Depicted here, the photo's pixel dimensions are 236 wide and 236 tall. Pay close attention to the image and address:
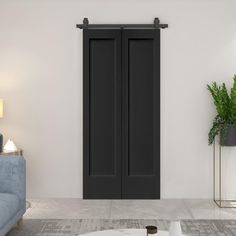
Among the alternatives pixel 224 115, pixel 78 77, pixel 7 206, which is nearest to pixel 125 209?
pixel 224 115

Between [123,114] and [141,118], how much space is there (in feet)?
0.78

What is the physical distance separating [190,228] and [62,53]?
2766 mm

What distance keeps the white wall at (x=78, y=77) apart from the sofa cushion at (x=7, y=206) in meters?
1.90

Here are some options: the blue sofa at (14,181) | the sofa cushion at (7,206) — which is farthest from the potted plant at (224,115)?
the sofa cushion at (7,206)

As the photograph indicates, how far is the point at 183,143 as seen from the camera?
5.86 metres

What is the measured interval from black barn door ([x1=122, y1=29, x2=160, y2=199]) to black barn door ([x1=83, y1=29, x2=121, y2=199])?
0.11 m

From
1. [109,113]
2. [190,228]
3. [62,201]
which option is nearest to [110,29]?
[109,113]

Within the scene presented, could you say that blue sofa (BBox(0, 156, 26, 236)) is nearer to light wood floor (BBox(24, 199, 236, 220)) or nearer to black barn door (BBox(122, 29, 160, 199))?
light wood floor (BBox(24, 199, 236, 220))

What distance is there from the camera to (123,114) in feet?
19.1

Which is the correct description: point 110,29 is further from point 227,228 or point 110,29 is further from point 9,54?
point 227,228

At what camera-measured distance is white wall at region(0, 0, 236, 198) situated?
5824mm

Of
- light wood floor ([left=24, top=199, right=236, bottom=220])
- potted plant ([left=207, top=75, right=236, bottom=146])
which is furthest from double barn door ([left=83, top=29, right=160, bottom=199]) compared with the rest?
potted plant ([left=207, top=75, right=236, bottom=146])

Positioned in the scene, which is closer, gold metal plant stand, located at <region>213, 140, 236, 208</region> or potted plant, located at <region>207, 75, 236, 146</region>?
potted plant, located at <region>207, 75, 236, 146</region>

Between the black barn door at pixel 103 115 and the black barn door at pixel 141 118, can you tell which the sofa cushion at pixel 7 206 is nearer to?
the black barn door at pixel 103 115
